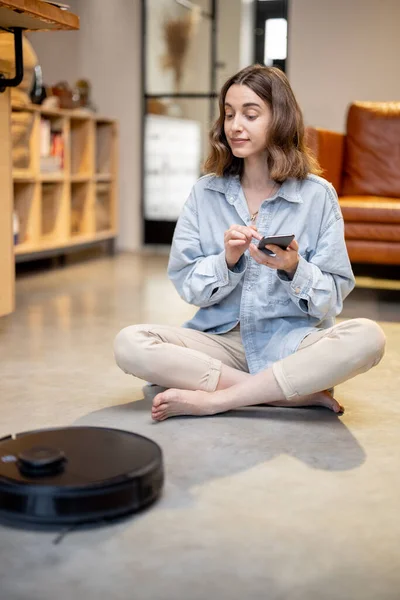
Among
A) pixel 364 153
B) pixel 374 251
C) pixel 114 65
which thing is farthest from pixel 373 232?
pixel 114 65

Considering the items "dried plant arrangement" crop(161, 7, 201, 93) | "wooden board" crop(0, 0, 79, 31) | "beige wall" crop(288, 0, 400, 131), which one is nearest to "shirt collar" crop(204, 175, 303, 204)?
"wooden board" crop(0, 0, 79, 31)

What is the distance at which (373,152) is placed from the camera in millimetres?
4043

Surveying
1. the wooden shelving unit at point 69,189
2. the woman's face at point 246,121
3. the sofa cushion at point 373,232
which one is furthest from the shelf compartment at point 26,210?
the woman's face at point 246,121

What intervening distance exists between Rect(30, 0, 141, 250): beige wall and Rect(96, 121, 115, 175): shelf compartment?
1.15 ft

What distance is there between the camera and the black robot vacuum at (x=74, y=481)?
1.19 m

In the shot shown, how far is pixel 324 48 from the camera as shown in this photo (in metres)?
5.05

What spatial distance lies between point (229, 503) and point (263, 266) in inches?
26.6

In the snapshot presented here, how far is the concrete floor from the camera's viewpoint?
1083 millimetres

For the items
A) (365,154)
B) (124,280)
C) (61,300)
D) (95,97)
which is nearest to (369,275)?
(365,154)

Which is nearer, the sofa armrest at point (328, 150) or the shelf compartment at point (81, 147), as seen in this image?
the sofa armrest at point (328, 150)

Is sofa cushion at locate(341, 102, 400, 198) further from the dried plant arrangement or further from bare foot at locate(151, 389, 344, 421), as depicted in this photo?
bare foot at locate(151, 389, 344, 421)

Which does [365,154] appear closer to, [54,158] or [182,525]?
[54,158]

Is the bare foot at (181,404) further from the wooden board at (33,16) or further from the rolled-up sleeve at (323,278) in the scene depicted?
the wooden board at (33,16)

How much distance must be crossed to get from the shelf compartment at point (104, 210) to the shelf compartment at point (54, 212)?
70 centimetres
